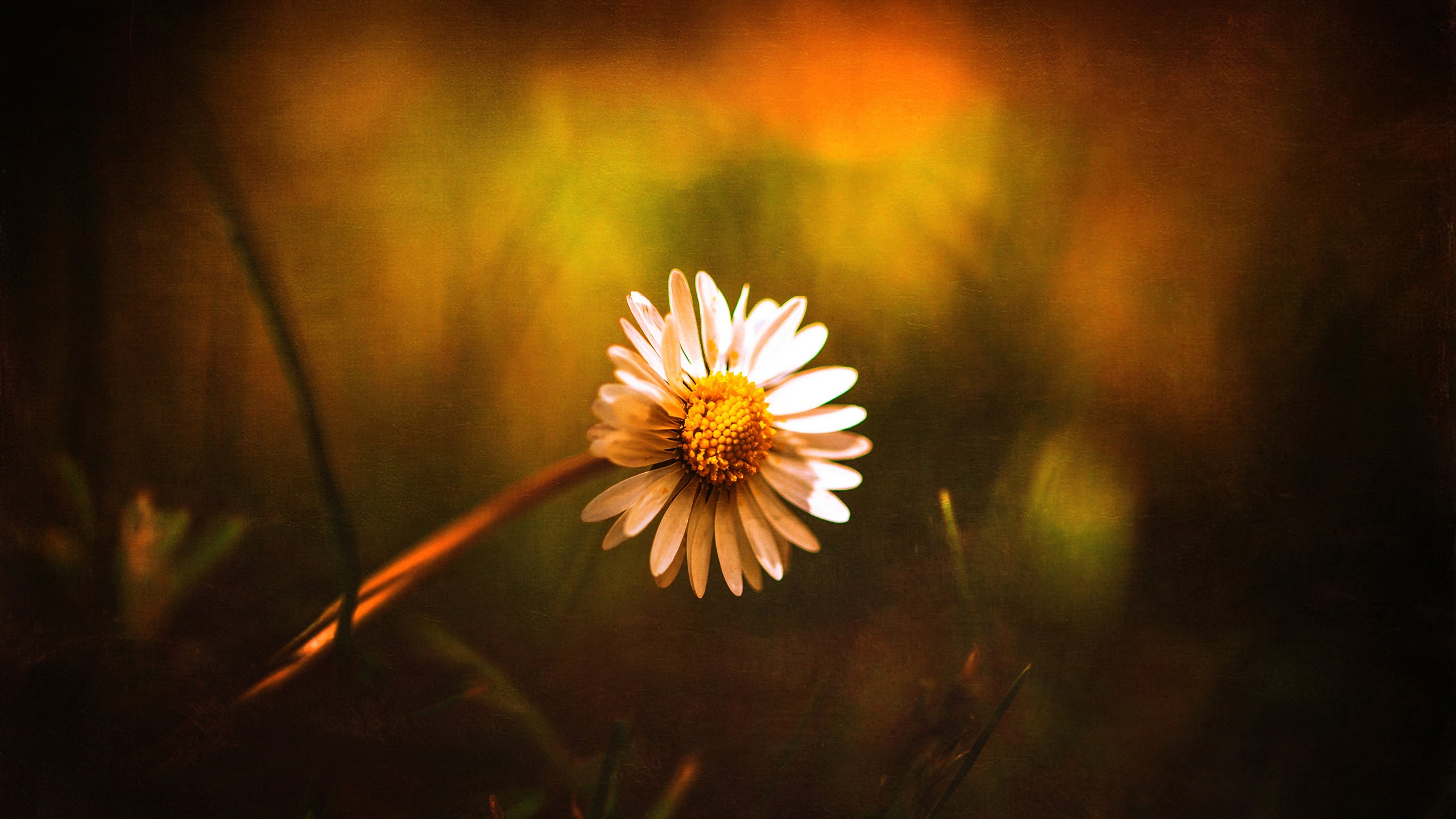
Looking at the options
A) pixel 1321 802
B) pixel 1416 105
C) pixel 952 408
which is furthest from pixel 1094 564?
pixel 1416 105

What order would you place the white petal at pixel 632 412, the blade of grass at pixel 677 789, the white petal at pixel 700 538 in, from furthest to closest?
1. the blade of grass at pixel 677 789
2. the white petal at pixel 700 538
3. the white petal at pixel 632 412

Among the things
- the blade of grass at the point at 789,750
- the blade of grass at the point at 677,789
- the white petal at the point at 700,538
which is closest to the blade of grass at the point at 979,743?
the blade of grass at the point at 789,750

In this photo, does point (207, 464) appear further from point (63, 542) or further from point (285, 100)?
point (285, 100)

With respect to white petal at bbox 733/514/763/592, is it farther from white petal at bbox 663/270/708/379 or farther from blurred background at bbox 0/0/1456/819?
white petal at bbox 663/270/708/379

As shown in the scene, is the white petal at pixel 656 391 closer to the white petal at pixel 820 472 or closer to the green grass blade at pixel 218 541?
the white petal at pixel 820 472

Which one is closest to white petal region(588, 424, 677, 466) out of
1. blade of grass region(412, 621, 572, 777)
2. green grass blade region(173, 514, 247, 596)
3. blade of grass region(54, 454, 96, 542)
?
blade of grass region(412, 621, 572, 777)

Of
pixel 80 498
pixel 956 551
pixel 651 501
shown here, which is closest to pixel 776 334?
pixel 651 501

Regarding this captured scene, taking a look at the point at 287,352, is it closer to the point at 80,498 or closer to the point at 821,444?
the point at 80,498
